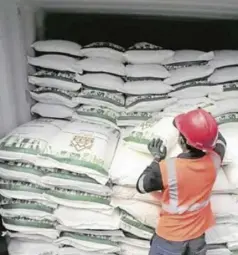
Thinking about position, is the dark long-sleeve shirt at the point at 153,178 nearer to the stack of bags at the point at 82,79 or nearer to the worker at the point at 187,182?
the worker at the point at 187,182

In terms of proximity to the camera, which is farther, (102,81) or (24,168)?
(102,81)

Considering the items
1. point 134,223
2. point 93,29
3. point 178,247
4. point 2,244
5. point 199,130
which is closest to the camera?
point 199,130

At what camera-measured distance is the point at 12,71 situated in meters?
1.88

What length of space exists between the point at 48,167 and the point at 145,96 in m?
0.55

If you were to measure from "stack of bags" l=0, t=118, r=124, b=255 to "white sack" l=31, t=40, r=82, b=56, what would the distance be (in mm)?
372

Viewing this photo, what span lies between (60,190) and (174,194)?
0.50 m

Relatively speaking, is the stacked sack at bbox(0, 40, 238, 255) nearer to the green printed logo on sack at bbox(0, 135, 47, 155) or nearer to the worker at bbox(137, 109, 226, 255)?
the green printed logo on sack at bbox(0, 135, 47, 155)

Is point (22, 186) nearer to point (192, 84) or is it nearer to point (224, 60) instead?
point (192, 84)

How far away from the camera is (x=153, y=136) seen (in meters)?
1.67

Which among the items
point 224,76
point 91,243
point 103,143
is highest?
point 224,76

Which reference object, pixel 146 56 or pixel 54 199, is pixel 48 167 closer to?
pixel 54 199

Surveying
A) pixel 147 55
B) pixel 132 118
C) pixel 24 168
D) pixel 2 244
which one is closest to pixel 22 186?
pixel 24 168

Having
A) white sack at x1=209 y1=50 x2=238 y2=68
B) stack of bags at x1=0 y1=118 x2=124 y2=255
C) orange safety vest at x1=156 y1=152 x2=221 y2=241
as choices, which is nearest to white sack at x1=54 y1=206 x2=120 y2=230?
stack of bags at x1=0 y1=118 x2=124 y2=255

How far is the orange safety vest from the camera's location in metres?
1.42
